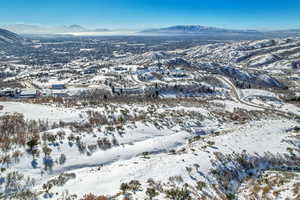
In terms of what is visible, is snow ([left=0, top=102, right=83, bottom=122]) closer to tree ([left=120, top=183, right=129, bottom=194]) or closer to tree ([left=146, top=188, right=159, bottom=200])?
tree ([left=120, top=183, right=129, bottom=194])

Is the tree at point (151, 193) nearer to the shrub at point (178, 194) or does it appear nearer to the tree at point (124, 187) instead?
the shrub at point (178, 194)

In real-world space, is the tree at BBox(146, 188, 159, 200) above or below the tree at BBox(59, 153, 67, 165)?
above

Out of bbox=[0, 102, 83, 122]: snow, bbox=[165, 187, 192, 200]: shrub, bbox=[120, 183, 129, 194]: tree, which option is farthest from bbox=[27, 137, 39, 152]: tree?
bbox=[165, 187, 192, 200]: shrub

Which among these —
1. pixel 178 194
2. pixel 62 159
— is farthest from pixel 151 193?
pixel 62 159

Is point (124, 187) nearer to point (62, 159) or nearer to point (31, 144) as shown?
point (62, 159)

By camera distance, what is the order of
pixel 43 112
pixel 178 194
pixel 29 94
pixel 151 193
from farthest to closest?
pixel 29 94 < pixel 43 112 < pixel 178 194 < pixel 151 193

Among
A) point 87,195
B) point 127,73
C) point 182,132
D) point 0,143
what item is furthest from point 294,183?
point 127,73

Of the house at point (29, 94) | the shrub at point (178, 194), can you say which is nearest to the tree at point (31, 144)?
the shrub at point (178, 194)

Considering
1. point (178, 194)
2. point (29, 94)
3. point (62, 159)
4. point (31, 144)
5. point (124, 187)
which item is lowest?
point (29, 94)

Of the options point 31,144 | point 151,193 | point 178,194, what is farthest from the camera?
point 31,144

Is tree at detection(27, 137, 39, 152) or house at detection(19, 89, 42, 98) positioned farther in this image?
house at detection(19, 89, 42, 98)

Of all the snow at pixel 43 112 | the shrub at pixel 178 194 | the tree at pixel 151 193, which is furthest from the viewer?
the snow at pixel 43 112

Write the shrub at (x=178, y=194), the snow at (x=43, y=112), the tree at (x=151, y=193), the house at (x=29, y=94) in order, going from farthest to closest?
the house at (x=29, y=94), the snow at (x=43, y=112), the shrub at (x=178, y=194), the tree at (x=151, y=193)

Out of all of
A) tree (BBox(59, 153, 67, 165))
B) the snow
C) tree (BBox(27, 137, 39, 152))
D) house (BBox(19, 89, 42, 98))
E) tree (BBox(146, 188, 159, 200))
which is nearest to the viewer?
tree (BBox(146, 188, 159, 200))
